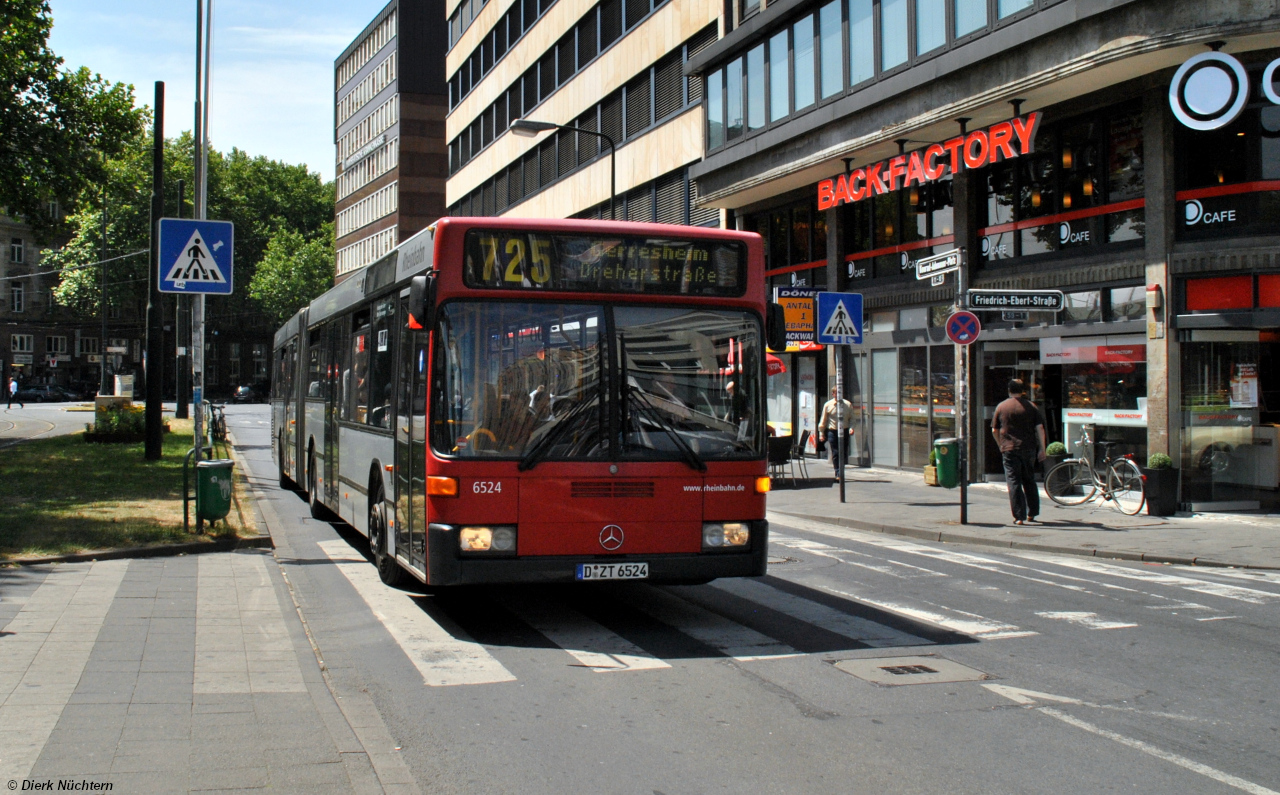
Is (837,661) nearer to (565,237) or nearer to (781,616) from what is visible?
(781,616)

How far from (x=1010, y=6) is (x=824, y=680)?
14.4m

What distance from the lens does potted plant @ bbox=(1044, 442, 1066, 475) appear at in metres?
17.5

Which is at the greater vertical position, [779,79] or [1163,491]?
[779,79]

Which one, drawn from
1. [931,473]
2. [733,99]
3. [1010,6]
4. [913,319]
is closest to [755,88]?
[733,99]

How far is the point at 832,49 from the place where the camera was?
23.0m

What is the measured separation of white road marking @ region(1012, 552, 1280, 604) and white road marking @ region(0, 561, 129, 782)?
8.72 metres

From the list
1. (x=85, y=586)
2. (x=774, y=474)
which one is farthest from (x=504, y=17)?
(x=85, y=586)

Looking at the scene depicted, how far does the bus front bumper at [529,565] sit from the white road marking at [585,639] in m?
0.45

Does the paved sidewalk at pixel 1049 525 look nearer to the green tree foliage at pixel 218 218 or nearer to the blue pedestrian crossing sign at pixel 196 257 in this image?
the blue pedestrian crossing sign at pixel 196 257

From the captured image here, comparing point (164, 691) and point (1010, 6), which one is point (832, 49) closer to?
point (1010, 6)

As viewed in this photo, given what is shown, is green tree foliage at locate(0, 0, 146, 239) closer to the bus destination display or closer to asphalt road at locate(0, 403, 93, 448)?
asphalt road at locate(0, 403, 93, 448)

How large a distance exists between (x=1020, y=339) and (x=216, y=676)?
16.0 meters

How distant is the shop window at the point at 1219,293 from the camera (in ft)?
51.1

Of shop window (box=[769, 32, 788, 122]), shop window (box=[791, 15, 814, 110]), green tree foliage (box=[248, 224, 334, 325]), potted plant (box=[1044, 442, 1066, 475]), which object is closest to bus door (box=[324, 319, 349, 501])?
potted plant (box=[1044, 442, 1066, 475])
